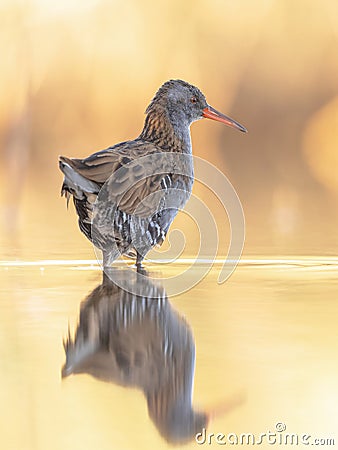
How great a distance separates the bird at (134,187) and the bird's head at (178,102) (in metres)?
0.03

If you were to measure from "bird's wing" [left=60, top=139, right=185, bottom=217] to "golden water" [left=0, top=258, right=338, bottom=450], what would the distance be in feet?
1.27

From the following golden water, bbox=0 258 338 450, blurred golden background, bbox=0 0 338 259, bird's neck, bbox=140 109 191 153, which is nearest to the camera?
golden water, bbox=0 258 338 450

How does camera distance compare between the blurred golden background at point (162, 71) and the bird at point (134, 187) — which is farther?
the blurred golden background at point (162, 71)

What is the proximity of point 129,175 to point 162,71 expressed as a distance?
9.41 metres

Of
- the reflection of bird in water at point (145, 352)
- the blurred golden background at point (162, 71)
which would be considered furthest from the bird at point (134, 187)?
the blurred golden background at point (162, 71)

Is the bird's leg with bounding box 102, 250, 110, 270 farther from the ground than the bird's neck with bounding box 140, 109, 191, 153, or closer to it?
closer to it

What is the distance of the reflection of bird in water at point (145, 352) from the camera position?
264 cm

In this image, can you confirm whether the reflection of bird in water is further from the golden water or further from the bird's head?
the bird's head

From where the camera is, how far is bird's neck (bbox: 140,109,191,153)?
5516 mm

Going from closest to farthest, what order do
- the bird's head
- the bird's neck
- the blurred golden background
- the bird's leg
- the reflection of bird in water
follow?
the reflection of bird in water < the bird's leg < the bird's neck < the bird's head < the blurred golden background

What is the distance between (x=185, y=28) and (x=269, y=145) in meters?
1.97

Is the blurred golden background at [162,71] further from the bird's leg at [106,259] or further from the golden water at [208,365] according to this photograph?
the golden water at [208,365]

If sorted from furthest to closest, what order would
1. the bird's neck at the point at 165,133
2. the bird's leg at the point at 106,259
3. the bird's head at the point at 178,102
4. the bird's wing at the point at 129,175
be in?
the bird's head at the point at 178,102
the bird's neck at the point at 165,133
the bird's leg at the point at 106,259
the bird's wing at the point at 129,175

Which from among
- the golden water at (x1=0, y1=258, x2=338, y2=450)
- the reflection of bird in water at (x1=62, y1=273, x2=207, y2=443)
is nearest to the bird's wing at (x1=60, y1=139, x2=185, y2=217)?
the golden water at (x1=0, y1=258, x2=338, y2=450)
